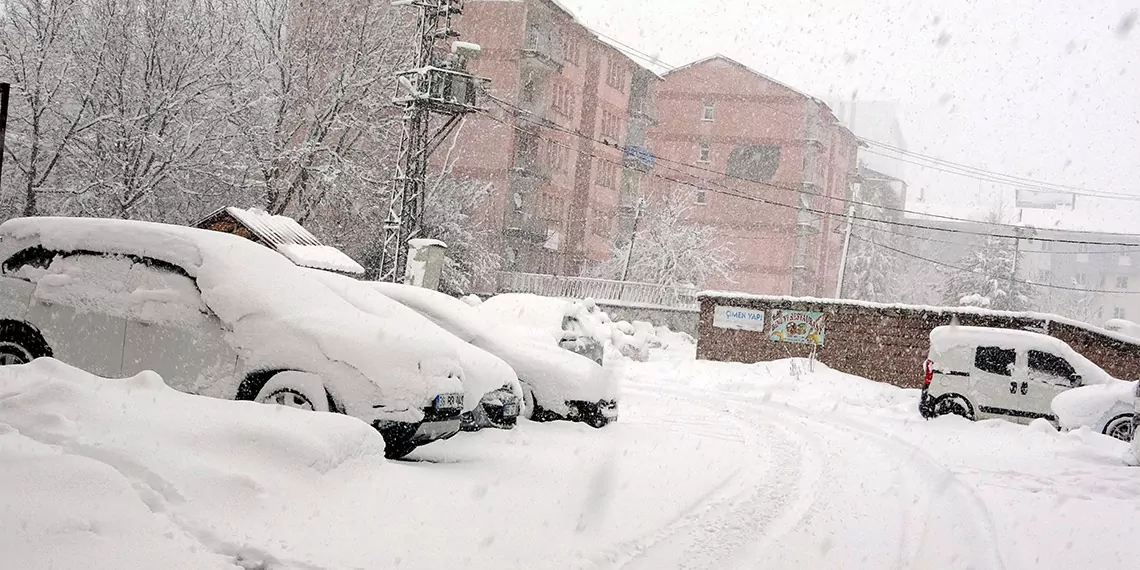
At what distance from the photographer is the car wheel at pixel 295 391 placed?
24.3ft

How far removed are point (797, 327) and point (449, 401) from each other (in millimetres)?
22045

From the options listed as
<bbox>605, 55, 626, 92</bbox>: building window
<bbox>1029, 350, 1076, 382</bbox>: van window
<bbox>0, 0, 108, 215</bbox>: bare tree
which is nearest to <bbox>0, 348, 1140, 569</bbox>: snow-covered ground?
<bbox>1029, 350, 1076, 382</bbox>: van window

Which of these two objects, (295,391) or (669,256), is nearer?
(295,391)

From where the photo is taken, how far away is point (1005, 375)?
695 inches

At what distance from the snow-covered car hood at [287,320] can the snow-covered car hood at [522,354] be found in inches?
99.1

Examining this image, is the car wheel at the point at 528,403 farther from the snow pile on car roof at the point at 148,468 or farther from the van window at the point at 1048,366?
the van window at the point at 1048,366

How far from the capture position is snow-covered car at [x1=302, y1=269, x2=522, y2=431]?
8.73 m

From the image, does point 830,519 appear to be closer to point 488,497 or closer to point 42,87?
point 488,497

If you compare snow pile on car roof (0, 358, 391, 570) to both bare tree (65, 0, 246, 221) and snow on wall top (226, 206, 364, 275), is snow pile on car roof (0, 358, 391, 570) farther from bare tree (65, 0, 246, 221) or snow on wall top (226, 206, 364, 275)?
bare tree (65, 0, 246, 221)

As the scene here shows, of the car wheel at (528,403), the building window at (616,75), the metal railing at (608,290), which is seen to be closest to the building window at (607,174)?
the building window at (616,75)

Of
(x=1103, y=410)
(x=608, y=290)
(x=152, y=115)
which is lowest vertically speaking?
(x=1103, y=410)

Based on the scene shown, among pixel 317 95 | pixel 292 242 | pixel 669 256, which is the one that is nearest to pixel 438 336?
pixel 292 242

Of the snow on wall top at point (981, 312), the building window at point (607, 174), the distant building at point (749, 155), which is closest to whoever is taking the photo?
the snow on wall top at point (981, 312)

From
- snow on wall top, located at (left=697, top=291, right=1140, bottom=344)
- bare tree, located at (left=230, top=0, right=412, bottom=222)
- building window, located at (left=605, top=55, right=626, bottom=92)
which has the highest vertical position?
building window, located at (left=605, top=55, right=626, bottom=92)
